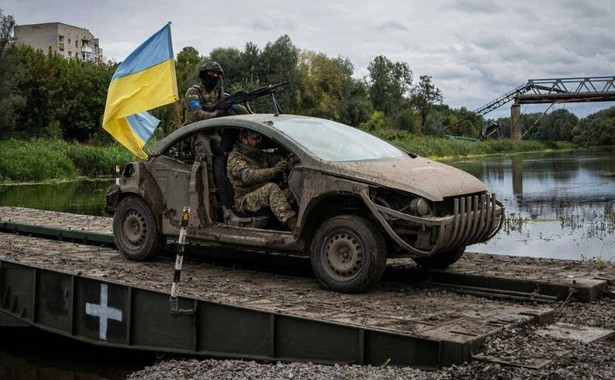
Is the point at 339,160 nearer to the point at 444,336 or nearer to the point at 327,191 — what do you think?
the point at 327,191

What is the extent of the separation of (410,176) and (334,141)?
3.83 feet

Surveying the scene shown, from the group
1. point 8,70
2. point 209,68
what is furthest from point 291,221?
point 8,70

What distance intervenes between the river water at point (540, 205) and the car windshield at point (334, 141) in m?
6.53

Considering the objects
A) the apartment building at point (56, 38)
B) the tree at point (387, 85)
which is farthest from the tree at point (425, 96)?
the apartment building at point (56, 38)

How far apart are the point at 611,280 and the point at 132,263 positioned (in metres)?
5.83

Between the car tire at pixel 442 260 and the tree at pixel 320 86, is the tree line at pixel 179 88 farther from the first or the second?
the car tire at pixel 442 260

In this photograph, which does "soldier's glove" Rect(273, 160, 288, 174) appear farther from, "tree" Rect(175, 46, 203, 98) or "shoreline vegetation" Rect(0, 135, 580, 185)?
"tree" Rect(175, 46, 203, 98)

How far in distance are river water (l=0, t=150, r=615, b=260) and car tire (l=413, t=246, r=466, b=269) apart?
550 cm

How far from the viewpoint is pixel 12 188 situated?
3462 centimetres

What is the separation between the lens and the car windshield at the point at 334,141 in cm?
886

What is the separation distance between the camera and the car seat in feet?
30.1

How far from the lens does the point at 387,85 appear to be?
95.6 meters

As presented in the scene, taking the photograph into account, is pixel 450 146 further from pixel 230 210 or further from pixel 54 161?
pixel 230 210

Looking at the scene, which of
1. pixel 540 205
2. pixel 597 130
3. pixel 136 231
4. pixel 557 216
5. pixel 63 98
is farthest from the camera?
pixel 597 130
